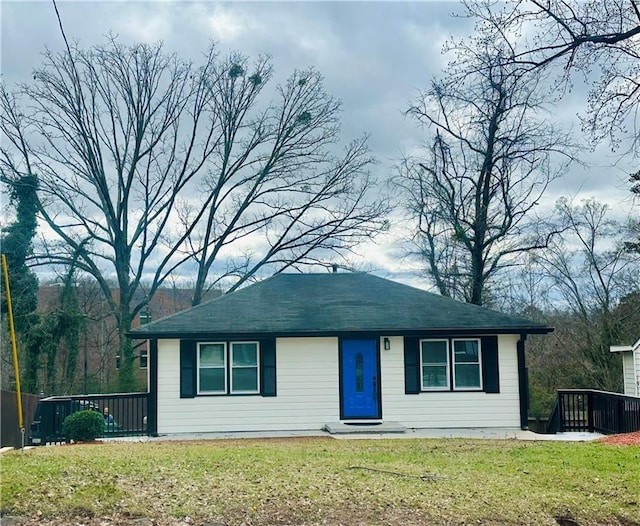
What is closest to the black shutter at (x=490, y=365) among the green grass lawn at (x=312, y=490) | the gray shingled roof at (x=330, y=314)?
the gray shingled roof at (x=330, y=314)

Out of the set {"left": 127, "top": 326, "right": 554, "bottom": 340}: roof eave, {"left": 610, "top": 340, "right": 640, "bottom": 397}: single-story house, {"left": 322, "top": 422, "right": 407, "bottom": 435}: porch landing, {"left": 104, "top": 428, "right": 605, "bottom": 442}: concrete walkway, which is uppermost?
{"left": 127, "top": 326, "right": 554, "bottom": 340}: roof eave

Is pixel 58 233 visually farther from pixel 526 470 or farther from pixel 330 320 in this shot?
pixel 526 470

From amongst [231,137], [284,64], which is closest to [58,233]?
[231,137]

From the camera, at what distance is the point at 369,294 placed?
63.1ft

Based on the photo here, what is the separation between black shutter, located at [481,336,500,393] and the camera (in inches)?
667

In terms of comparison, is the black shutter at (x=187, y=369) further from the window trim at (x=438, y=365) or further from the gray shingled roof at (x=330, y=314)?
the window trim at (x=438, y=365)

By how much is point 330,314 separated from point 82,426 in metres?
6.34

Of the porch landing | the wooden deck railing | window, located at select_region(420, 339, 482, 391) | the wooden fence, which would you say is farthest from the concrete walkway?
the wooden fence

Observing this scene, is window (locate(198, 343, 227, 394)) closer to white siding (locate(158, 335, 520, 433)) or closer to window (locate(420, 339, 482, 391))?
white siding (locate(158, 335, 520, 433))

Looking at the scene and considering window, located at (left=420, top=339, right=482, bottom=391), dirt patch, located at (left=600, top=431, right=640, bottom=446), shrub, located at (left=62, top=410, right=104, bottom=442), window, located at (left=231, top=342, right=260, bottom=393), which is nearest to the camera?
dirt patch, located at (left=600, top=431, right=640, bottom=446)

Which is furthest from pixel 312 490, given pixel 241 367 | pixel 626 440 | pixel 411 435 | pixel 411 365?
pixel 411 365

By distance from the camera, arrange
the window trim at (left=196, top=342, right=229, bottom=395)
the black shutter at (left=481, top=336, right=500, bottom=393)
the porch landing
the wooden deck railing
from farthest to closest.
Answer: the black shutter at (left=481, top=336, right=500, bottom=393) < the window trim at (left=196, top=342, right=229, bottom=395) < the porch landing < the wooden deck railing

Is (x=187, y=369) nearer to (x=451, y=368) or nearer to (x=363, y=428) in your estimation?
(x=363, y=428)

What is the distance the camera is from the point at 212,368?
16.8 metres
